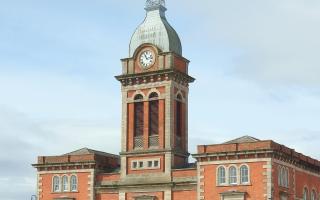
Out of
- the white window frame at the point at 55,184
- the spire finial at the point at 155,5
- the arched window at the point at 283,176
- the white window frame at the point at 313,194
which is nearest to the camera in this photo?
the arched window at the point at 283,176

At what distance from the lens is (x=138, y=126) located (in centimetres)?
7856

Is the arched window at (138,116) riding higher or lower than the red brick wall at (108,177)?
higher

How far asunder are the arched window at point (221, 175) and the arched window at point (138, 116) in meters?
10.8

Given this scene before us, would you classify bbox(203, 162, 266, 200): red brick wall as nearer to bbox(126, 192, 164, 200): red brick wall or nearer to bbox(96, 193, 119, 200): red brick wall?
bbox(126, 192, 164, 200): red brick wall

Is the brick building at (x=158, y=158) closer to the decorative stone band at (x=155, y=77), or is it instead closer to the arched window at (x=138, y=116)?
the decorative stone band at (x=155, y=77)

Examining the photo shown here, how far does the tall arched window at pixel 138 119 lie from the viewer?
77875 millimetres

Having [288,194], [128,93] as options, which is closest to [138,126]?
[128,93]

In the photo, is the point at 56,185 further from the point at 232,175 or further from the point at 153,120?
the point at 232,175

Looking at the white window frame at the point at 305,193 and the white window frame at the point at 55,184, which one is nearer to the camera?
the white window frame at the point at 305,193

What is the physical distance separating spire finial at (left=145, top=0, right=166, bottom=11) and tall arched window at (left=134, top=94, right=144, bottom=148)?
976 centimetres

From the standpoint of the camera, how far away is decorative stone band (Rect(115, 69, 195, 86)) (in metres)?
77.0

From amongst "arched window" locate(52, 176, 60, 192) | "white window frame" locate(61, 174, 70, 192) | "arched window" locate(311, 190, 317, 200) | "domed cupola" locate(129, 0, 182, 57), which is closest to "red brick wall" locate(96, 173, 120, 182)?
"white window frame" locate(61, 174, 70, 192)

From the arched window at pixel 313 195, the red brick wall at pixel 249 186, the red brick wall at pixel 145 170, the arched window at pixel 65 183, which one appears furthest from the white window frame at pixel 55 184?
the arched window at pixel 313 195

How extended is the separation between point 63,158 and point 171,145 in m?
12.3
